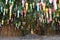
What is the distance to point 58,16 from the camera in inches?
85.3

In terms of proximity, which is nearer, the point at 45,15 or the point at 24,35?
the point at 45,15

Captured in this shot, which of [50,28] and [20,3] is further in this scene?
[50,28]

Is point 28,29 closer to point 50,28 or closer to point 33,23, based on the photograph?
point 33,23

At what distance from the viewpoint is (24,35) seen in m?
2.32

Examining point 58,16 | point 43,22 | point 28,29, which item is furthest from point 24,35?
point 58,16

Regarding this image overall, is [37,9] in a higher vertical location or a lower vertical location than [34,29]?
higher

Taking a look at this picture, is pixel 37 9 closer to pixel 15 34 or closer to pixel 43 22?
pixel 43 22

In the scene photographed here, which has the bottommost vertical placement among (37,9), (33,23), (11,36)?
(11,36)

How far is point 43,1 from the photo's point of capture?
2117 millimetres

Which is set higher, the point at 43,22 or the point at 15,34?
the point at 43,22

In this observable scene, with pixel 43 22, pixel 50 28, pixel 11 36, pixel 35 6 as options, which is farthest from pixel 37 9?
pixel 11 36

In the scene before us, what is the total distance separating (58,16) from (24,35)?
55 cm

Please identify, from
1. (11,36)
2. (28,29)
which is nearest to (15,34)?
(11,36)

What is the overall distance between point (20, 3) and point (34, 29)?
1.40ft
